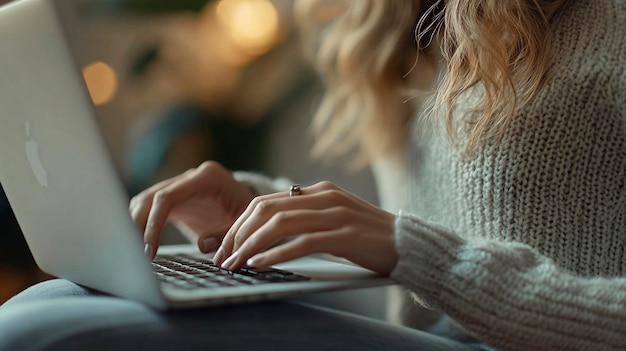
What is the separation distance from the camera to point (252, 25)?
181cm

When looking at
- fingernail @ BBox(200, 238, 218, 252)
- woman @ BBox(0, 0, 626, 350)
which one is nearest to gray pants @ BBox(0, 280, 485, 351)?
woman @ BBox(0, 0, 626, 350)

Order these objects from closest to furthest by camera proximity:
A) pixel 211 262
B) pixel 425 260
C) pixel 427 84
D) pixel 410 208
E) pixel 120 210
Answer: pixel 120 210, pixel 425 260, pixel 211 262, pixel 410 208, pixel 427 84

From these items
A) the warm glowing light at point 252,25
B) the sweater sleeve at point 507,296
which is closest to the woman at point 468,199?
the sweater sleeve at point 507,296

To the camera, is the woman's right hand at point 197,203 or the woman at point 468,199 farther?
the woman's right hand at point 197,203

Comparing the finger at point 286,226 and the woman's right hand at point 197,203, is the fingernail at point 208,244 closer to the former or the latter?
the woman's right hand at point 197,203

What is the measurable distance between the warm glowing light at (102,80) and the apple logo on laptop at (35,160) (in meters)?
1.16

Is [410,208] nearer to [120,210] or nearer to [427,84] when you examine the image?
[427,84]

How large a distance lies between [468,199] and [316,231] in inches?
10.4

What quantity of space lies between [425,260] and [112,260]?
0.25 metres

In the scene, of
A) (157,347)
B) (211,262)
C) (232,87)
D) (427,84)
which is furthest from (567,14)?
(232,87)

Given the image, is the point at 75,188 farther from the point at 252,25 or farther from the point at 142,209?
the point at 252,25

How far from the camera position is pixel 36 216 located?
69 centimetres

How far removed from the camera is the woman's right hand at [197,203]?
2.76 feet

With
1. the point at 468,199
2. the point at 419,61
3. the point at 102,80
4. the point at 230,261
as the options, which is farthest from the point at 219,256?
the point at 102,80
